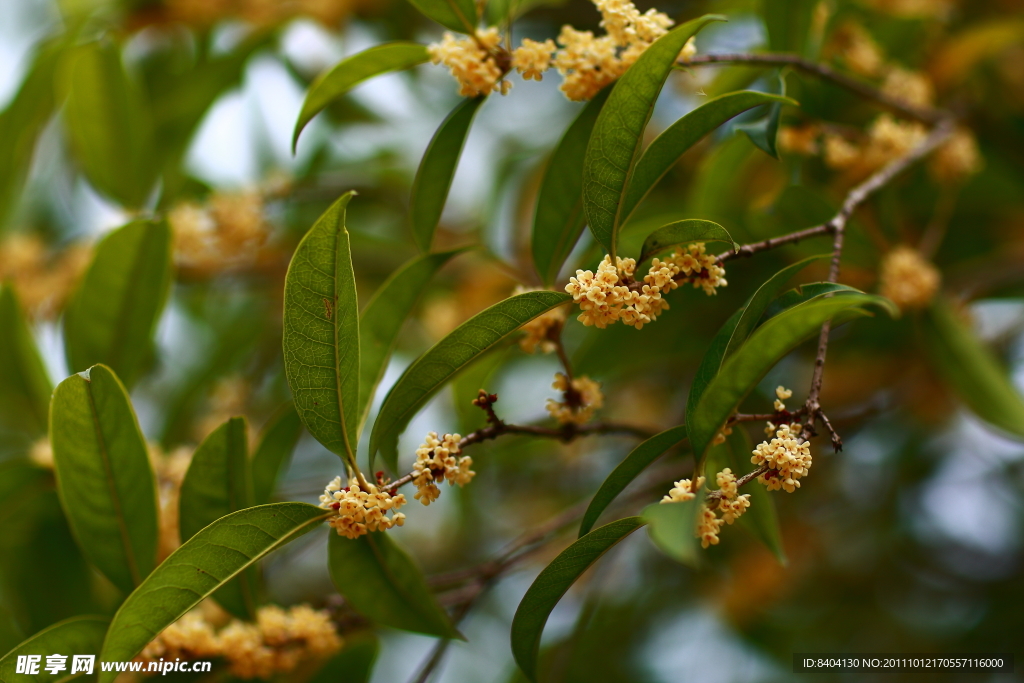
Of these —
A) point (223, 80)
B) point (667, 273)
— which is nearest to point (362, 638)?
point (667, 273)

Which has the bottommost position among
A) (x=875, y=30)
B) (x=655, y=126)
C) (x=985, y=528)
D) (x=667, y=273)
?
(x=667, y=273)

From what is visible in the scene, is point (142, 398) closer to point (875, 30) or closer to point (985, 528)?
point (875, 30)

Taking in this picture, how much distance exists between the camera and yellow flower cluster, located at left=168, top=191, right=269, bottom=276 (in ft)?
6.09

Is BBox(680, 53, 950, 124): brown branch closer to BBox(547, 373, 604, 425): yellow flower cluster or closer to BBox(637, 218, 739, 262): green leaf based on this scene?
BBox(637, 218, 739, 262): green leaf

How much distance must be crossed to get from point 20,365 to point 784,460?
146cm

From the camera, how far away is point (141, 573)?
1.19m

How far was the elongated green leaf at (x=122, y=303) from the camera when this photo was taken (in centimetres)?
143

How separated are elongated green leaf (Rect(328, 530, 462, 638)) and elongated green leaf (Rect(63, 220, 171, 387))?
67cm

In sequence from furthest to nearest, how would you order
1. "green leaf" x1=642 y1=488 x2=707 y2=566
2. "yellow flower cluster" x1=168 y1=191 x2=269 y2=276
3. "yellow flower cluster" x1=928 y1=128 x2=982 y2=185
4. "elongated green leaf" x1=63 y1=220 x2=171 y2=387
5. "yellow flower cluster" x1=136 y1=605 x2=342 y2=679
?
"yellow flower cluster" x1=168 y1=191 x2=269 y2=276 < "yellow flower cluster" x1=928 y1=128 x2=982 y2=185 < "elongated green leaf" x1=63 y1=220 x2=171 y2=387 < "yellow flower cluster" x1=136 y1=605 x2=342 y2=679 < "green leaf" x1=642 y1=488 x2=707 y2=566

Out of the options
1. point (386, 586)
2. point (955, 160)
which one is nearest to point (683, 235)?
point (386, 586)

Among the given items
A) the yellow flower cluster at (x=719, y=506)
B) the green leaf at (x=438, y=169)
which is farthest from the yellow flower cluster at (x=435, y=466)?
the green leaf at (x=438, y=169)

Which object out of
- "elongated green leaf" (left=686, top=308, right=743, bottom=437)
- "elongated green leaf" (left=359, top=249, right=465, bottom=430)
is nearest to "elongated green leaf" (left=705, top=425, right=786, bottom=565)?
"elongated green leaf" (left=686, top=308, right=743, bottom=437)

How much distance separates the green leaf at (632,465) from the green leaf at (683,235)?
213 mm

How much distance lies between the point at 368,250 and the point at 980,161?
61.3 inches
